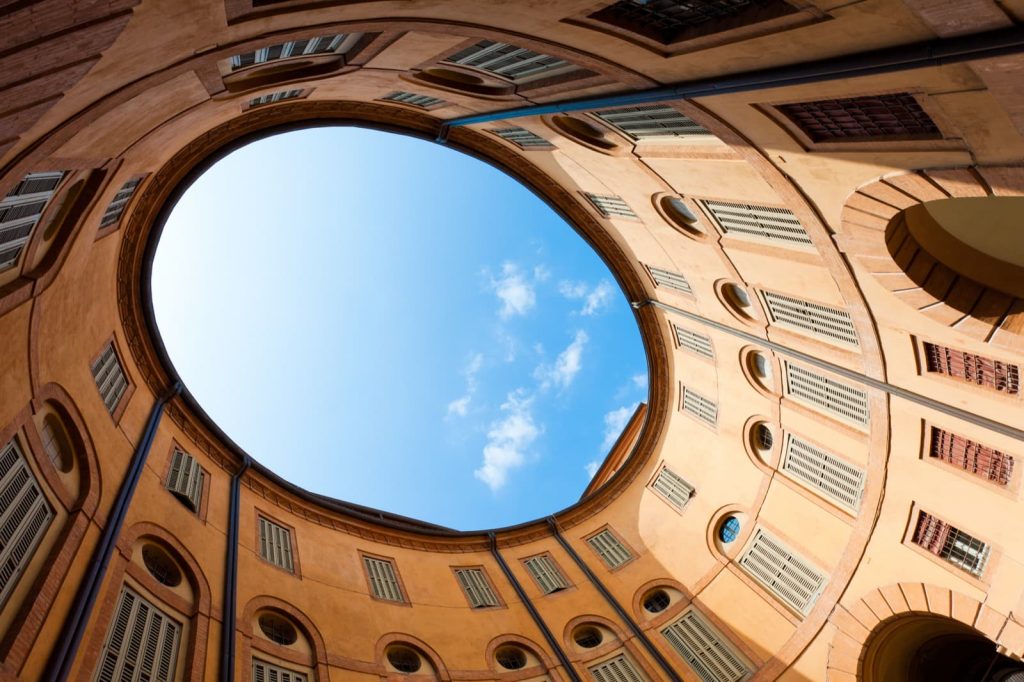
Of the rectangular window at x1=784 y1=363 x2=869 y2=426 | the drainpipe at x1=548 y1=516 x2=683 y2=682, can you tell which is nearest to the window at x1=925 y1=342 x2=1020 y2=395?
the rectangular window at x1=784 y1=363 x2=869 y2=426

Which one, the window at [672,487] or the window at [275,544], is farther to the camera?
the window at [672,487]

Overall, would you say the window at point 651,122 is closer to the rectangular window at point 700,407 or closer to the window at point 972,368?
the window at point 972,368

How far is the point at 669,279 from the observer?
59.9 feet

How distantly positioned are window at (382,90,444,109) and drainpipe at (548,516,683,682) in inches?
496

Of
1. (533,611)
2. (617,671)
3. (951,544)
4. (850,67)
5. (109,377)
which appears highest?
(109,377)

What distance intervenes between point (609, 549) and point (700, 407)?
4997mm

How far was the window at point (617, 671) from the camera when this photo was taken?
15.7 meters

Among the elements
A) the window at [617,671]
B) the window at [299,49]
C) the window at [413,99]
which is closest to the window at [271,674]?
the window at [617,671]

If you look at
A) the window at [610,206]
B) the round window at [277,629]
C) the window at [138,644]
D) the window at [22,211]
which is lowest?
the window at [138,644]

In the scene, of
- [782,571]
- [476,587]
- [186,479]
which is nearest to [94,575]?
[186,479]

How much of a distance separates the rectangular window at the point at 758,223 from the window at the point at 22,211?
11497mm

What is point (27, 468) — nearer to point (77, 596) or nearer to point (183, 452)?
point (77, 596)

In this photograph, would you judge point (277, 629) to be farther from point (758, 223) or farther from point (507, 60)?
point (758, 223)

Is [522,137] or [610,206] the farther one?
[610,206]
